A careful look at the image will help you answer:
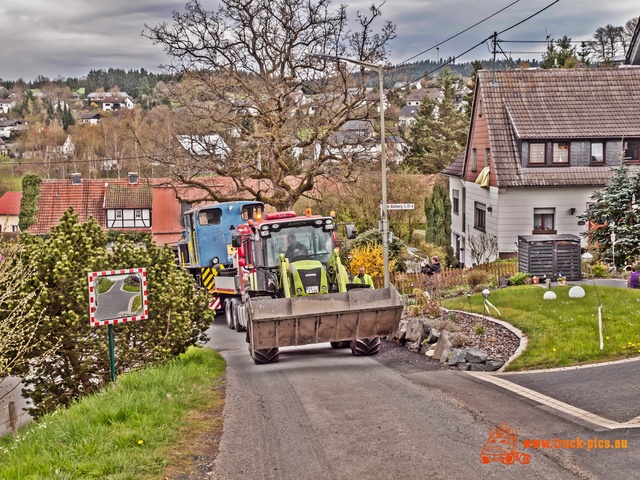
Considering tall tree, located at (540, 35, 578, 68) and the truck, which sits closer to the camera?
the truck

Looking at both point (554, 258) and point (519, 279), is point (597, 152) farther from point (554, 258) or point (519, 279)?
point (519, 279)

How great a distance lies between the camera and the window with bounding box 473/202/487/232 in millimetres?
34706

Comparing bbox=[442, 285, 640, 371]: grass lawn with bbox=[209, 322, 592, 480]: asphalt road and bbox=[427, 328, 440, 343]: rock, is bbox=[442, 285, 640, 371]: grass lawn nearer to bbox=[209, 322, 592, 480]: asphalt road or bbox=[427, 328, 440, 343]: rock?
bbox=[427, 328, 440, 343]: rock

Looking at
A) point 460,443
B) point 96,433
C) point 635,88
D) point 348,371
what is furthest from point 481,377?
point 635,88

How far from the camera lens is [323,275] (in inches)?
674

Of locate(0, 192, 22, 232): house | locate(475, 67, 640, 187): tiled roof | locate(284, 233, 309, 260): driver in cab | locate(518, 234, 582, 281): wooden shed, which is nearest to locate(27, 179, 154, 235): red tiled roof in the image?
locate(0, 192, 22, 232): house

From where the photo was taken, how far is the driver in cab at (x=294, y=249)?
1822 centimetres

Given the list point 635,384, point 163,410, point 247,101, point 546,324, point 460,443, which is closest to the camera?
point 460,443

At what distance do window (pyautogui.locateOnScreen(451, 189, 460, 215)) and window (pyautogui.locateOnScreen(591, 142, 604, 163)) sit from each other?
1010cm

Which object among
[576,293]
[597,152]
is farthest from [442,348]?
[597,152]

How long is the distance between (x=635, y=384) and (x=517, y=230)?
68.6ft

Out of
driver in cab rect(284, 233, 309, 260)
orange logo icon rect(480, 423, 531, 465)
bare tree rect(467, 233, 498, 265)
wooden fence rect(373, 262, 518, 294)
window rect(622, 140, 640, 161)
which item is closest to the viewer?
orange logo icon rect(480, 423, 531, 465)

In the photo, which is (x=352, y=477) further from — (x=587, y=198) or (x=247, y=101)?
(x=247, y=101)

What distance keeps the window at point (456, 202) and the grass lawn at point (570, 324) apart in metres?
21.0
